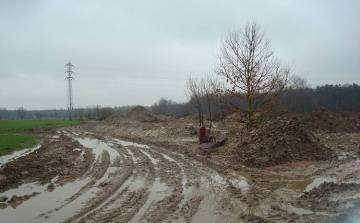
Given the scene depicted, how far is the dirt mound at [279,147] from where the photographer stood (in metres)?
18.5

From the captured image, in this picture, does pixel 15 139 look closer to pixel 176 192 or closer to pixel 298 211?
pixel 176 192

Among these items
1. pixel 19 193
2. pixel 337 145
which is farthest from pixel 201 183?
pixel 337 145

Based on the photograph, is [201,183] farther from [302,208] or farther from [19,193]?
[19,193]

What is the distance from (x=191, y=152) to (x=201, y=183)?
31.3ft

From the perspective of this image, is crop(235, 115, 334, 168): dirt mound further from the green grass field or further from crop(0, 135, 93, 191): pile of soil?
the green grass field

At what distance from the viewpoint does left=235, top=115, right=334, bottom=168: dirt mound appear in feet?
60.7

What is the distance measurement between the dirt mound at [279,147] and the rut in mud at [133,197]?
2464 millimetres

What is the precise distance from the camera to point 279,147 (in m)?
19.2

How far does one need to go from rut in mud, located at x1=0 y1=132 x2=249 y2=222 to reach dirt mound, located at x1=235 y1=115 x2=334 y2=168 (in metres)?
2.46

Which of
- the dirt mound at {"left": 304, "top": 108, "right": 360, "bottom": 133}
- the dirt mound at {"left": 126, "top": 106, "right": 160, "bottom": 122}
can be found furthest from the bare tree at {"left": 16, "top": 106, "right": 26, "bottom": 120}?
the dirt mound at {"left": 304, "top": 108, "right": 360, "bottom": 133}

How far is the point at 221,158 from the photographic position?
67.9 feet

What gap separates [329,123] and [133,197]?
28834 millimetres

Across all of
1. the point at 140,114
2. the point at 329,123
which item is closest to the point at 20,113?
the point at 140,114

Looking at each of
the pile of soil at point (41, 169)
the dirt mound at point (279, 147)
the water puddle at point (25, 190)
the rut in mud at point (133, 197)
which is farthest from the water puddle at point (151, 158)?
the water puddle at point (25, 190)
